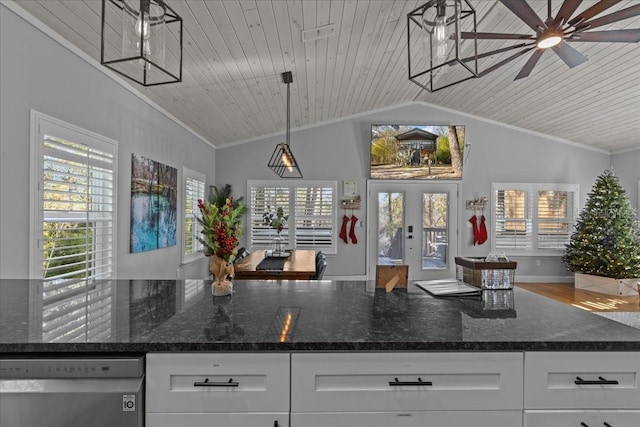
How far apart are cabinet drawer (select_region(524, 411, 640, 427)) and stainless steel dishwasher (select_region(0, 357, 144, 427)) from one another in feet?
4.46

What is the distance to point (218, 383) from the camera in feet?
3.98

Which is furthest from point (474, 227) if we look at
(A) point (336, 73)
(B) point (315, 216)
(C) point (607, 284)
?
(A) point (336, 73)

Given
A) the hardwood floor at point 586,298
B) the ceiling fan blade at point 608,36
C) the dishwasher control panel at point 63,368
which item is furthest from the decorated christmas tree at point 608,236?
the dishwasher control panel at point 63,368

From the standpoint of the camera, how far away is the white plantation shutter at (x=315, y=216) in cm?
693

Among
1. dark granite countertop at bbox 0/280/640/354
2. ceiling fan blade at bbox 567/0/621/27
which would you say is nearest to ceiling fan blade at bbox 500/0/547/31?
ceiling fan blade at bbox 567/0/621/27

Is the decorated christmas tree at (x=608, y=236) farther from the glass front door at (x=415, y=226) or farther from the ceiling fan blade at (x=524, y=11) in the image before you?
the ceiling fan blade at (x=524, y=11)

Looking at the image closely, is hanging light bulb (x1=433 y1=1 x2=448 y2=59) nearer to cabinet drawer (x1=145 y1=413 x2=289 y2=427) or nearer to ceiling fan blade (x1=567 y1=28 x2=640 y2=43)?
cabinet drawer (x1=145 y1=413 x2=289 y2=427)

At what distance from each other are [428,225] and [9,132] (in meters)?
6.26

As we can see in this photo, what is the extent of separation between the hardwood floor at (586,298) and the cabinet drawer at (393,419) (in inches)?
173

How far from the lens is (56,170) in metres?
2.67

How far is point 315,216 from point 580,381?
5806mm

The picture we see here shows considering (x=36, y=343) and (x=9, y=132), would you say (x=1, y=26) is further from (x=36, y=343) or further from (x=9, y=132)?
(x=36, y=343)

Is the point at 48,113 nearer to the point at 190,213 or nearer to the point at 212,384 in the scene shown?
the point at 212,384

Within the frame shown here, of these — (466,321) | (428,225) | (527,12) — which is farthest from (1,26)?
(428,225)
